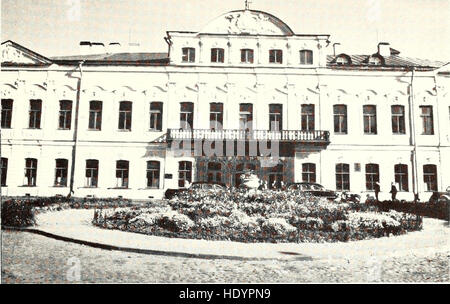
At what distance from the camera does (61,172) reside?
1836cm

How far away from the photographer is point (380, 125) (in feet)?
61.0

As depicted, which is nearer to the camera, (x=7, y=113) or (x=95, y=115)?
(x=7, y=113)

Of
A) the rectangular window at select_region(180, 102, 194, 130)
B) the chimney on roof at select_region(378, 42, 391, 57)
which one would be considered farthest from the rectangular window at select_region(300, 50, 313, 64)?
the rectangular window at select_region(180, 102, 194, 130)

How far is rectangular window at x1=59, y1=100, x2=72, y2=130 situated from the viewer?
61.7ft

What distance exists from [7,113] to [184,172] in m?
9.10

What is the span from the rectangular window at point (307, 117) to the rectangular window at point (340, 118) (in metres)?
1.17

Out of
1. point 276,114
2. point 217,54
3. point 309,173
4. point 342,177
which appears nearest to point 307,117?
point 276,114

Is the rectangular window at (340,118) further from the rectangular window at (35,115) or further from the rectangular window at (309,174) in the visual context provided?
the rectangular window at (35,115)

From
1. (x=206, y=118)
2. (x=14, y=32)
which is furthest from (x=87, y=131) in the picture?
(x=14, y=32)

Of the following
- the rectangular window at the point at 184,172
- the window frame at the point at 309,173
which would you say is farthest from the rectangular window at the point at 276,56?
the rectangular window at the point at 184,172

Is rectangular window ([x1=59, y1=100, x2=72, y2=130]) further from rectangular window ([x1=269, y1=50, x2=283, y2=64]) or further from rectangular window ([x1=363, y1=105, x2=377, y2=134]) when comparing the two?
rectangular window ([x1=363, y1=105, x2=377, y2=134])

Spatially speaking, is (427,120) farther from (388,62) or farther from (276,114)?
(276,114)

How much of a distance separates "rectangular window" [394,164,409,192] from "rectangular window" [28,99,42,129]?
18.0 meters

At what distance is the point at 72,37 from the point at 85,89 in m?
11.2
